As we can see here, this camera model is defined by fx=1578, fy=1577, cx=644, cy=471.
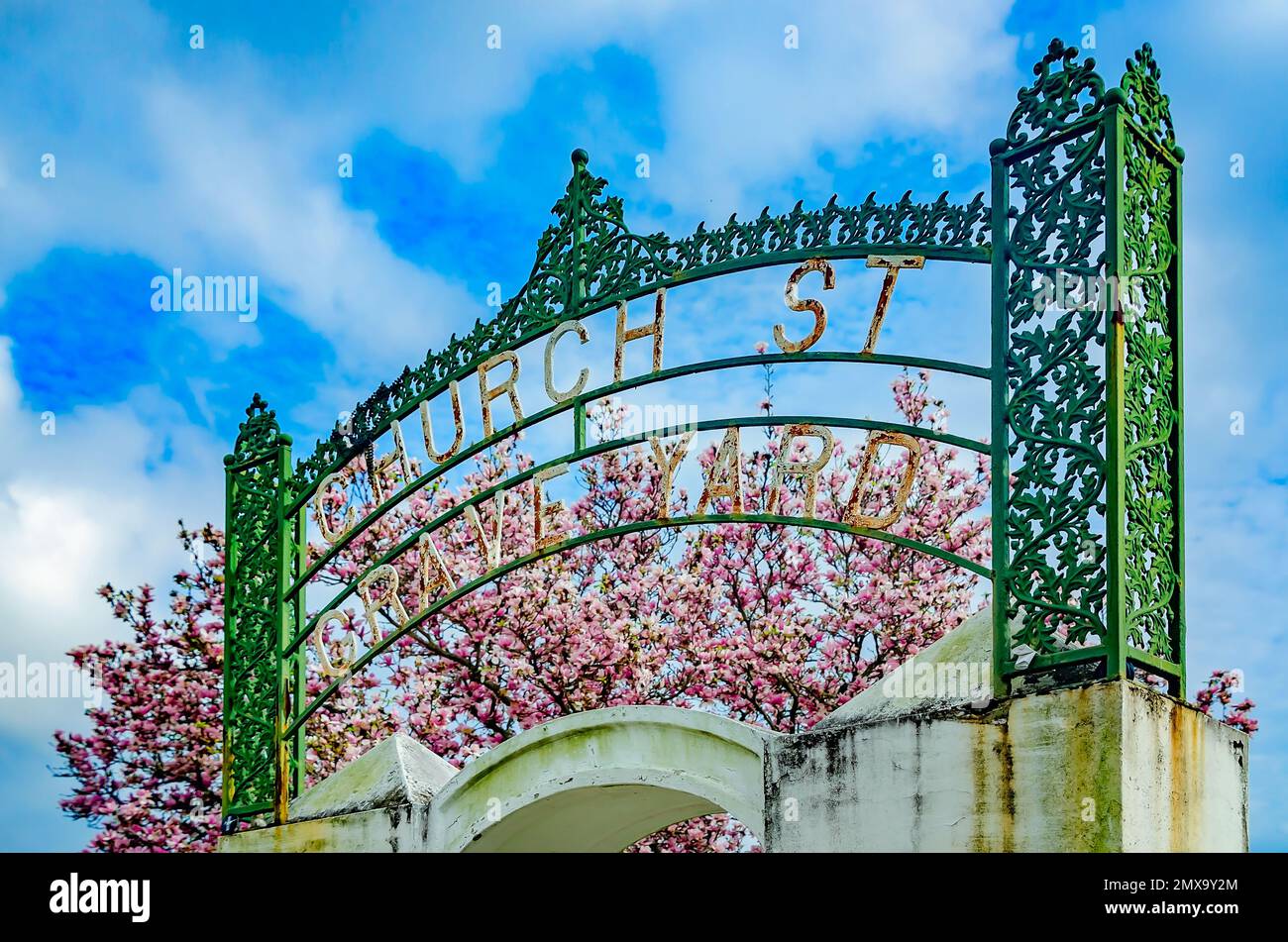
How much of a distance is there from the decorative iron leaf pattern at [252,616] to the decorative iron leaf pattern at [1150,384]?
474 cm

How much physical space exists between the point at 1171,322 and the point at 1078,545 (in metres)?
1.04

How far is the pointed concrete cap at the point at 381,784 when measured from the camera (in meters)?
7.59

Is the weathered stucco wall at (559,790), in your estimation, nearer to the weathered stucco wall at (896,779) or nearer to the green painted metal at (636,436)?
the weathered stucco wall at (896,779)

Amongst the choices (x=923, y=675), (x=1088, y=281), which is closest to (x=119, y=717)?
(x=923, y=675)

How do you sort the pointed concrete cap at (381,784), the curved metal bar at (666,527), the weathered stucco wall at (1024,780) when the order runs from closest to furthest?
the weathered stucco wall at (1024,780) → the curved metal bar at (666,527) → the pointed concrete cap at (381,784)

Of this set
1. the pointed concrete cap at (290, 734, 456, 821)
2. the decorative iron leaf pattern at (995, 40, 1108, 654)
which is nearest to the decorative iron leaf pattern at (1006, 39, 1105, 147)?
the decorative iron leaf pattern at (995, 40, 1108, 654)

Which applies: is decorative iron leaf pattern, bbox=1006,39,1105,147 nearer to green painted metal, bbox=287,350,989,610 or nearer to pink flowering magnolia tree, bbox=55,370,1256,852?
green painted metal, bbox=287,350,989,610

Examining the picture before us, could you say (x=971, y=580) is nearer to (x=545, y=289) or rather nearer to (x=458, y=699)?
(x=458, y=699)

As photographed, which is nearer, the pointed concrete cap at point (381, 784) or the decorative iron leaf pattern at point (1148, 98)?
the decorative iron leaf pattern at point (1148, 98)

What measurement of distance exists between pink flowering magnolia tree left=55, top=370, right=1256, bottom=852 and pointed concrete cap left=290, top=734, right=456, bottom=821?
3.47 m

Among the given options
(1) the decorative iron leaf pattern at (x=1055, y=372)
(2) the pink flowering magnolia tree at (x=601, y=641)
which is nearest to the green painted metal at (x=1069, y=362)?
(1) the decorative iron leaf pattern at (x=1055, y=372)

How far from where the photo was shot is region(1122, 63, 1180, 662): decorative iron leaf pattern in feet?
18.0

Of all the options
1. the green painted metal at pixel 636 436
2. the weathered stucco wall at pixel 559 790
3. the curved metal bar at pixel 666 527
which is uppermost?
the green painted metal at pixel 636 436

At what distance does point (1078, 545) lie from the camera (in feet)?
17.9
